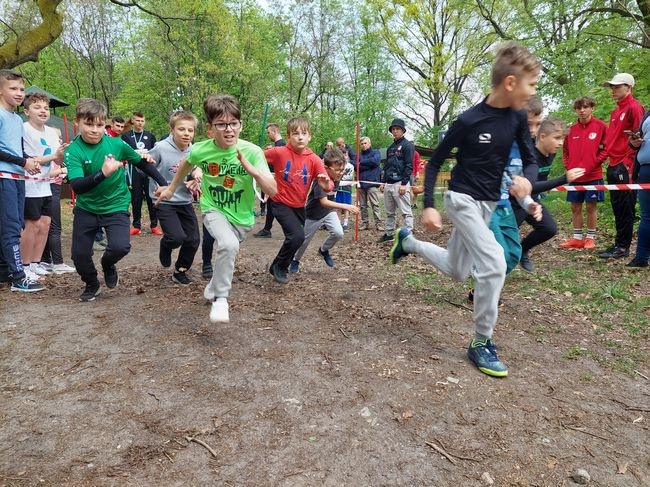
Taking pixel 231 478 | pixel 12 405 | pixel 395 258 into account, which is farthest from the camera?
pixel 395 258

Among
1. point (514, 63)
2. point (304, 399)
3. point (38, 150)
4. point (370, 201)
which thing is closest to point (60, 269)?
point (38, 150)

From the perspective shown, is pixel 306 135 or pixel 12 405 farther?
pixel 306 135

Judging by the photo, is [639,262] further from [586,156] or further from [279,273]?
[279,273]

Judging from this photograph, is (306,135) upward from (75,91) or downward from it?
downward

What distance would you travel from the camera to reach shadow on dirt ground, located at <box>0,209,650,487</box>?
230 centimetres

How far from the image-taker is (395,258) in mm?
4430

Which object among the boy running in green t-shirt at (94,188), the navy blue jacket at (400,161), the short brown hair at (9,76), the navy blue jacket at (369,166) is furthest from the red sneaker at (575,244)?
the short brown hair at (9,76)

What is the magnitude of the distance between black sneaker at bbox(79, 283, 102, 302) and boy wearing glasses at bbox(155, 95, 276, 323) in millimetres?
1355

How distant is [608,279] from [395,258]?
318 cm

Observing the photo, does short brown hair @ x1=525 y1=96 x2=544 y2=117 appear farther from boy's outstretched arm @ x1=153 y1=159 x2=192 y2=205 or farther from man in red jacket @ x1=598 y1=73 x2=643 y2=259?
boy's outstretched arm @ x1=153 y1=159 x2=192 y2=205

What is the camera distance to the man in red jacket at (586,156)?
23.4 ft

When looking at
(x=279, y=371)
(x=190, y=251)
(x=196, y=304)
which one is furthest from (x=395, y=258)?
(x=190, y=251)

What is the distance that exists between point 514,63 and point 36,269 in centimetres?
595

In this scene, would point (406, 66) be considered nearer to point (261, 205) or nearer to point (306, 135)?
point (261, 205)
